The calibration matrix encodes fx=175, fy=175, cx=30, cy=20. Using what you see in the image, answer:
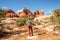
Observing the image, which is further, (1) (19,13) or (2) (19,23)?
(1) (19,13)

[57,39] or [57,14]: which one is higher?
[57,14]

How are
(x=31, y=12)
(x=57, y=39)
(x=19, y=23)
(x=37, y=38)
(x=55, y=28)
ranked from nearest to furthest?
(x=57, y=39) < (x=37, y=38) < (x=55, y=28) < (x=19, y=23) < (x=31, y=12)

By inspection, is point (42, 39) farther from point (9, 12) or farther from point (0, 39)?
point (9, 12)

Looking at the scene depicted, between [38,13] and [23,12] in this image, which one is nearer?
[23,12]

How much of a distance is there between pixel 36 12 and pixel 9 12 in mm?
12053

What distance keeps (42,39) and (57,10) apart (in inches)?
497

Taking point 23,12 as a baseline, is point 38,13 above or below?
below

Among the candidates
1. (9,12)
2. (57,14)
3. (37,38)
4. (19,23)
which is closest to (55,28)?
(57,14)

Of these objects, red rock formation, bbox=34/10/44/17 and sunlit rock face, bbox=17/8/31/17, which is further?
red rock formation, bbox=34/10/44/17

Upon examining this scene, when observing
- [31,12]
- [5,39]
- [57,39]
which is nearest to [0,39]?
[5,39]

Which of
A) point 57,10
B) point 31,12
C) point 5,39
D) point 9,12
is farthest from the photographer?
point 31,12

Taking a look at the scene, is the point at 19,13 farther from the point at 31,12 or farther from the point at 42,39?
the point at 42,39

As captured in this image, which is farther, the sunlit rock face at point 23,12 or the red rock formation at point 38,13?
the red rock formation at point 38,13

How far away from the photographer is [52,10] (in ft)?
97.7
